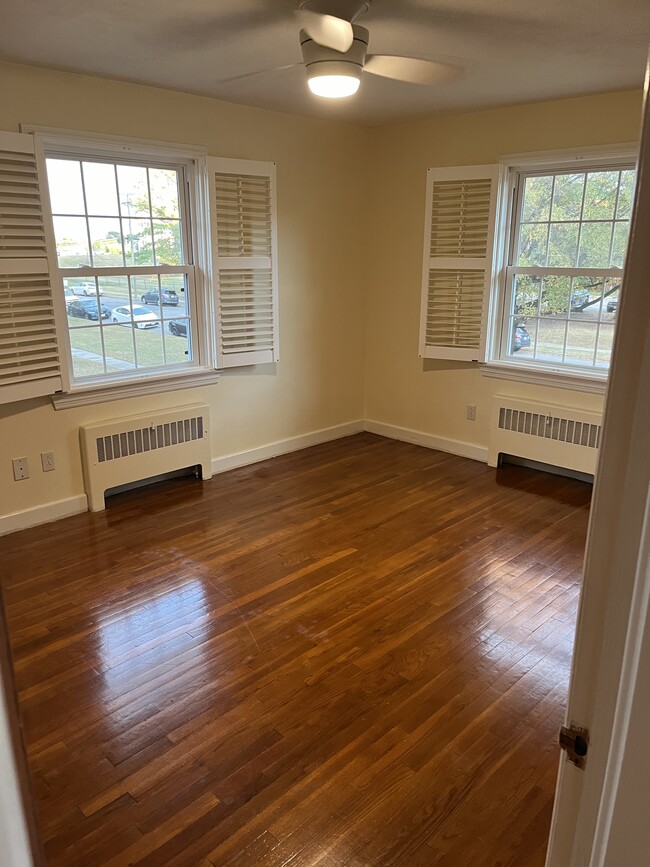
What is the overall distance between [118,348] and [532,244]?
9.58 ft

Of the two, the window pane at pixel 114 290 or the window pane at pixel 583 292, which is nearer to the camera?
the window pane at pixel 114 290

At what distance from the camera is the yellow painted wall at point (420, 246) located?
415 centimetres

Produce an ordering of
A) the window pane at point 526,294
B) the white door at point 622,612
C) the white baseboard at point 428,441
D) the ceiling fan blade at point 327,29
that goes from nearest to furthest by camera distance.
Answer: the white door at point 622,612, the ceiling fan blade at point 327,29, the window pane at point 526,294, the white baseboard at point 428,441

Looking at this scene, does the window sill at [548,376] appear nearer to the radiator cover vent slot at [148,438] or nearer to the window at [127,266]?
the window at [127,266]

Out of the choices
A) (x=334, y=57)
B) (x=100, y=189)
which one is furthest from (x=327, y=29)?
(x=100, y=189)

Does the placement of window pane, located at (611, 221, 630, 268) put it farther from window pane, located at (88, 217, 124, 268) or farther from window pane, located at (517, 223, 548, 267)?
window pane, located at (88, 217, 124, 268)

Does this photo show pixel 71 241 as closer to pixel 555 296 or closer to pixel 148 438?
pixel 148 438

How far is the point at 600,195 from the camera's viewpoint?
412 centimetres

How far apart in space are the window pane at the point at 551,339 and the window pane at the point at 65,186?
314 cm

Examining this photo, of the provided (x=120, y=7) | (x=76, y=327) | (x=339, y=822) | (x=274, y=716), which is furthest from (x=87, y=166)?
(x=339, y=822)

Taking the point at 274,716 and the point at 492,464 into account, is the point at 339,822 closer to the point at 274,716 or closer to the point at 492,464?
the point at 274,716

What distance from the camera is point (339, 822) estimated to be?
187cm

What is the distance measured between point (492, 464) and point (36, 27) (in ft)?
12.6

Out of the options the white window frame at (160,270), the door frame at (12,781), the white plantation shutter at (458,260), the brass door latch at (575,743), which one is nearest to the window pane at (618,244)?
the white plantation shutter at (458,260)
